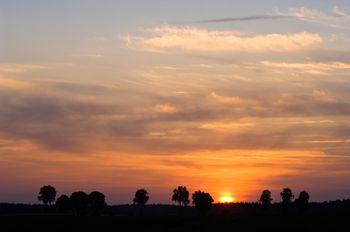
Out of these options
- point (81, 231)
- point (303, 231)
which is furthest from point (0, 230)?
point (303, 231)

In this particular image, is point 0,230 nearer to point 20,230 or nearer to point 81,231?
point 20,230

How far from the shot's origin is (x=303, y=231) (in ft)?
270

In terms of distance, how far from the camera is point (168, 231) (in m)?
85.6

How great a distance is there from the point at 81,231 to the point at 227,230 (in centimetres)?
2060

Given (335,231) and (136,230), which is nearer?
(335,231)

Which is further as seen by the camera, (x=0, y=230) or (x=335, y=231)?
(x=0, y=230)

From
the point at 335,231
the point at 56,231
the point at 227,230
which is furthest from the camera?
the point at 56,231

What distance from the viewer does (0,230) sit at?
9081cm

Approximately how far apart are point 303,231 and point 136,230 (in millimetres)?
22464

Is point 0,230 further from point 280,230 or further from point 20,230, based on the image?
point 280,230

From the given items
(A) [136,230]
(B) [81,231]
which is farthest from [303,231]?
(B) [81,231]

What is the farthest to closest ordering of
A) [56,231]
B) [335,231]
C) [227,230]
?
[56,231]
[227,230]
[335,231]

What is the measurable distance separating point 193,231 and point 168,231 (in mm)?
3484

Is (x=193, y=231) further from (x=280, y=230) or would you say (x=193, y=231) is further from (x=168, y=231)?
(x=280, y=230)
